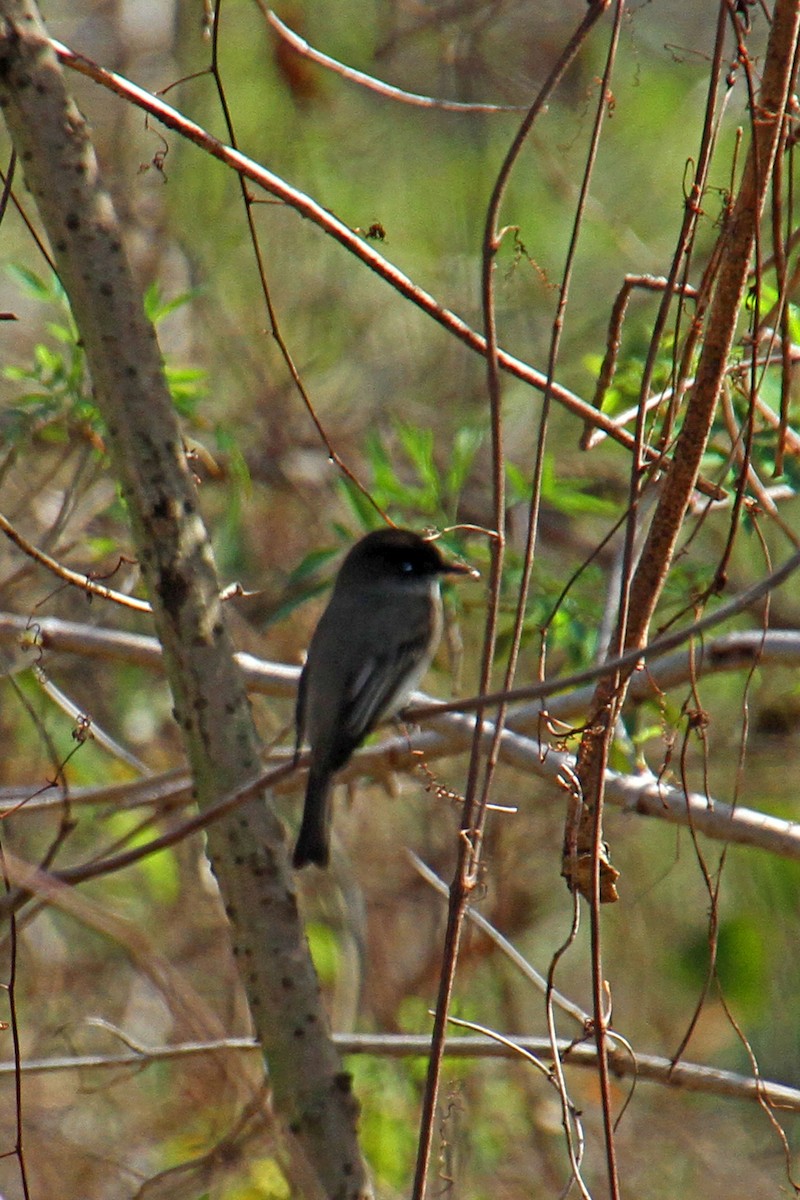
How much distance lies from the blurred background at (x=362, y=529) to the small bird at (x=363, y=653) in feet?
6.20

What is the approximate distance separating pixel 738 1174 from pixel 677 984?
0.99 m

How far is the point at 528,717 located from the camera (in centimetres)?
382

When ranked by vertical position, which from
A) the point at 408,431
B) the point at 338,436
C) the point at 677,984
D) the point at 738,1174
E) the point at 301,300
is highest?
the point at 301,300

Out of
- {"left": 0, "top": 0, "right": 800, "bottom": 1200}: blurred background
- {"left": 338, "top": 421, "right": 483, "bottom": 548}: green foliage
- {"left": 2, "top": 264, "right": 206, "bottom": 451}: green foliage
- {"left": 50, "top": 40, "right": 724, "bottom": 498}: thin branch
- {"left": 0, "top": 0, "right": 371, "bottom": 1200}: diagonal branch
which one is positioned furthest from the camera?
{"left": 0, "top": 0, "right": 800, "bottom": 1200}: blurred background

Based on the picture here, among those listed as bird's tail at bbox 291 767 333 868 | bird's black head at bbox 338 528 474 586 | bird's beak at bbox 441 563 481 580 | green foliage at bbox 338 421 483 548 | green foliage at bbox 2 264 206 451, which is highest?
green foliage at bbox 2 264 206 451

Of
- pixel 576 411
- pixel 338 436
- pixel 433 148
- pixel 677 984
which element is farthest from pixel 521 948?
pixel 576 411

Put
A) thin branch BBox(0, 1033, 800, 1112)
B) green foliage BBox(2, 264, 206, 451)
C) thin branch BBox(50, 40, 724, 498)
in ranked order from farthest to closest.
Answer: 1. green foliage BBox(2, 264, 206, 451)
2. thin branch BBox(0, 1033, 800, 1112)
3. thin branch BBox(50, 40, 724, 498)

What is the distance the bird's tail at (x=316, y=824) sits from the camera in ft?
12.4

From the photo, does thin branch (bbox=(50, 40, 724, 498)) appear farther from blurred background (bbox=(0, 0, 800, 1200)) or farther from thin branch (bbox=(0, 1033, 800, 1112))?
blurred background (bbox=(0, 0, 800, 1200))

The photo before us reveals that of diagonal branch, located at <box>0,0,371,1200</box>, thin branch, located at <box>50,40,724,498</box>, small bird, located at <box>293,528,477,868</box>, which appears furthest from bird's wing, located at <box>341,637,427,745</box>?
diagonal branch, located at <box>0,0,371,1200</box>

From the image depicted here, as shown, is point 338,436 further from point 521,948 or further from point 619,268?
point 521,948

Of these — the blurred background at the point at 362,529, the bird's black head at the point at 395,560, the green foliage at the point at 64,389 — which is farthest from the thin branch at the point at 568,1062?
the blurred background at the point at 362,529

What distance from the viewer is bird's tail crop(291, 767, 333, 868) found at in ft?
12.4

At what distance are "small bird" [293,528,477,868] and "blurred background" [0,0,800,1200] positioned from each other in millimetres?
1889
